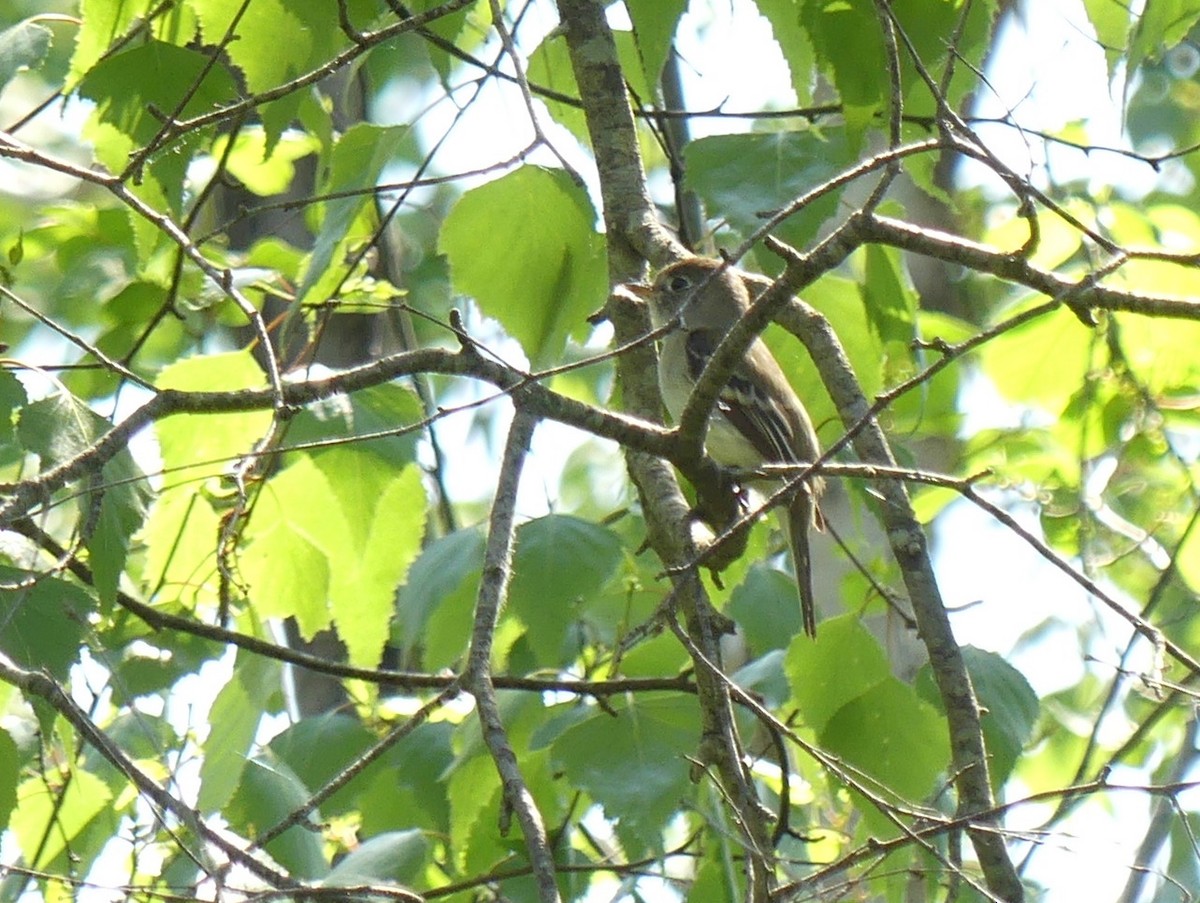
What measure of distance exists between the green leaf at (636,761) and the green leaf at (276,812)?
1.70 ft

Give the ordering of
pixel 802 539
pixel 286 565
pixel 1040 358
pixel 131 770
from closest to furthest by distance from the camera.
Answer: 1. pixel 131 770
2. pixel 286 565
3. pixel 1040 358
4. pixel 802 539

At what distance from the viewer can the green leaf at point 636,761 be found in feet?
7.73

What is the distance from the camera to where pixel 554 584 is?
8.81 ft

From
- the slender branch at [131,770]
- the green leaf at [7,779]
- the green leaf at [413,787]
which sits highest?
the green leaf at [413,787]

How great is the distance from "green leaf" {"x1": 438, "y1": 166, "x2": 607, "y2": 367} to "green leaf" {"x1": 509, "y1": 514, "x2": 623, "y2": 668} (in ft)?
1.25

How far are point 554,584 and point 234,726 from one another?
76cm

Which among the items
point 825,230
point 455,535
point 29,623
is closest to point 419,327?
point 825,230

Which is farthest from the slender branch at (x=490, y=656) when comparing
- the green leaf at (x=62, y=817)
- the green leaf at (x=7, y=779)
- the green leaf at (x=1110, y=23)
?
the green leaf at (x=62, y=817)

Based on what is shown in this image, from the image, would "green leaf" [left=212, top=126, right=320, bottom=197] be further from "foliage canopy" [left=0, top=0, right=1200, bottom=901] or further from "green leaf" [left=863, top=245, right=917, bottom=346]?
"green leaf" [left=863, top=245, right=917, bottom=346]

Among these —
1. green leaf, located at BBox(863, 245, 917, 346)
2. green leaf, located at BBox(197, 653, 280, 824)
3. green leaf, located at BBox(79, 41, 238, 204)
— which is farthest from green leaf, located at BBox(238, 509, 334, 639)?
green leaf, located at BBox(863, 245, 917, 346)

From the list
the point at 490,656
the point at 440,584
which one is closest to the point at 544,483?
the point at 440,584

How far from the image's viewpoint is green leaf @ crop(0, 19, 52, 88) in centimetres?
240

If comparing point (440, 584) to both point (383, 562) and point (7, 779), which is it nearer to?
point (383, 562)

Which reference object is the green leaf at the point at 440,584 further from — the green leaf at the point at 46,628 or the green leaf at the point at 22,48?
the green leaf at the point at 22,48
